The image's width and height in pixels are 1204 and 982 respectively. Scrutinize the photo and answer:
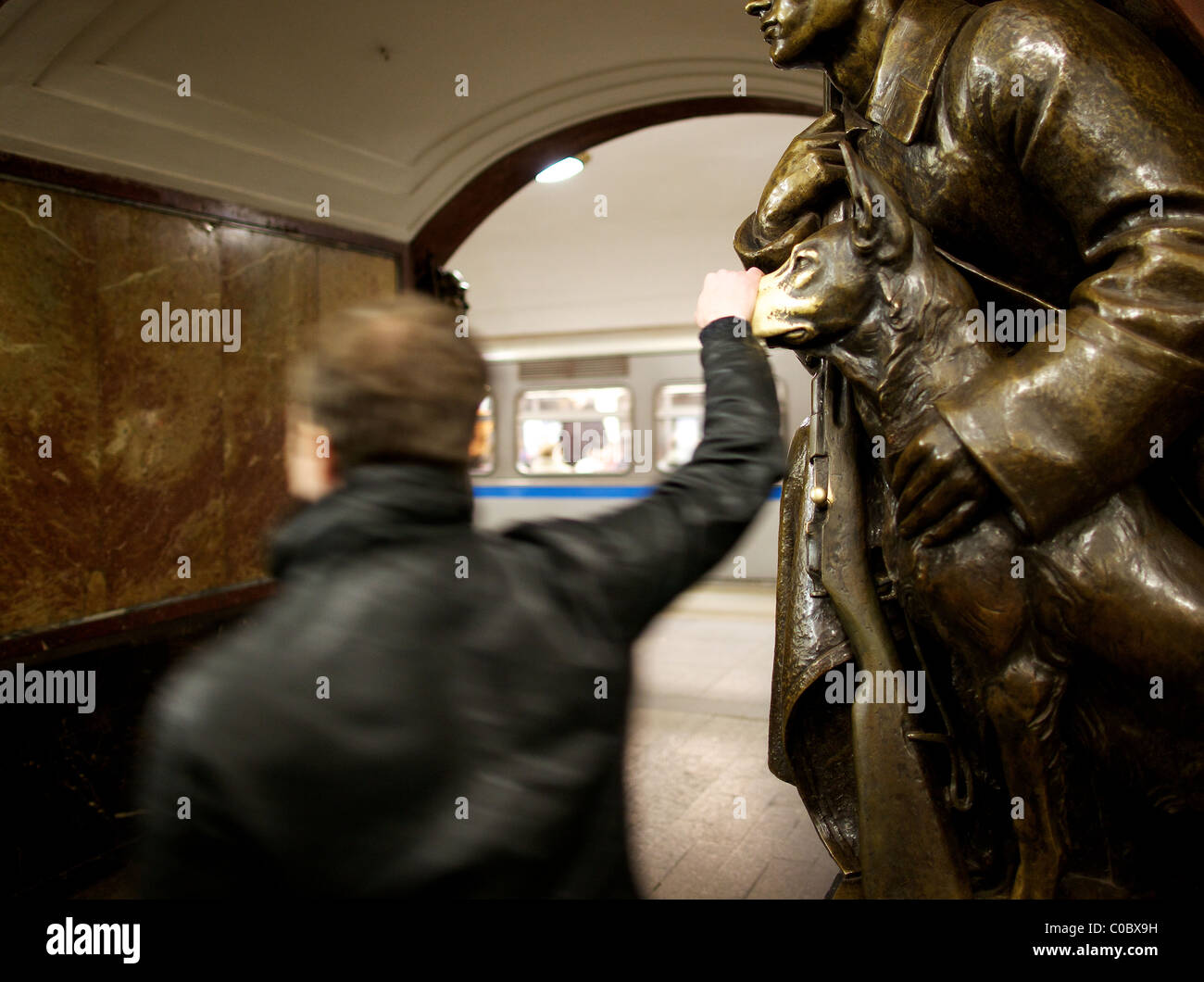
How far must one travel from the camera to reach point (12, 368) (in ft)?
10.5

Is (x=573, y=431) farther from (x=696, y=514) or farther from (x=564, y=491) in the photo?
(x=696, y=514)

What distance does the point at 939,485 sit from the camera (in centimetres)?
132

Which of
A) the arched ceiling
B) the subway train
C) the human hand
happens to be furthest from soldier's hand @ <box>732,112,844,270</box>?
the subway train

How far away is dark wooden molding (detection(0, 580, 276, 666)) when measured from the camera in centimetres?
329

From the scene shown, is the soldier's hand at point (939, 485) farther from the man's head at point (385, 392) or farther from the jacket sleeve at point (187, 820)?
the jacket sleeve at point (187, 820)

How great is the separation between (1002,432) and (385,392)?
888 millimetres

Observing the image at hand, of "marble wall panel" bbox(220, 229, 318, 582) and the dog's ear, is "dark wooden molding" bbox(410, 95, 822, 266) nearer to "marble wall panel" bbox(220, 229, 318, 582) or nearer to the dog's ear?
"marble wall panel" bbox(220, 229, 318, 582)

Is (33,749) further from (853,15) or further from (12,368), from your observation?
(853,15)

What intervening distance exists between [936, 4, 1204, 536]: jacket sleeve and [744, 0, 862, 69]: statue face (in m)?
0.32

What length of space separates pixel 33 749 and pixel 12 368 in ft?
4.61

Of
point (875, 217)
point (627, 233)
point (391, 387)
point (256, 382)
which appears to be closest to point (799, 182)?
point (875, 217)

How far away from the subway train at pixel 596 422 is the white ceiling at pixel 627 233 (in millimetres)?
248

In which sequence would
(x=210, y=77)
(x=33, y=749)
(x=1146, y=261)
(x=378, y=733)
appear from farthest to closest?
(x=210, y=77) < (x=33, y=749) < (x=1146, y=261) < (x=378, y=733)
